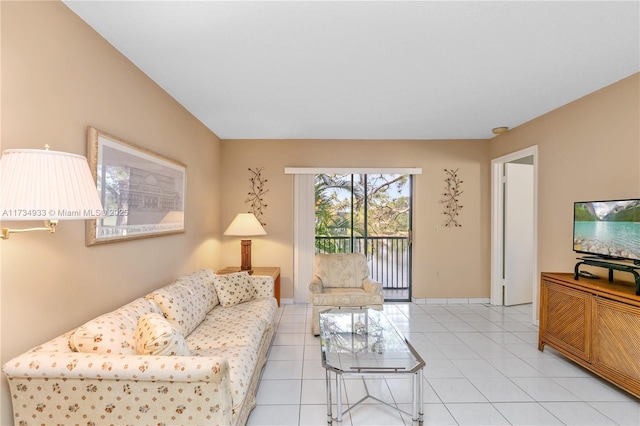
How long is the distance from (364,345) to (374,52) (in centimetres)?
212

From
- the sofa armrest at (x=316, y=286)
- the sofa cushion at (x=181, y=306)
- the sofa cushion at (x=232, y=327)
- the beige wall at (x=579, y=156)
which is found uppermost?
the beige wall at (x=579, y=156)

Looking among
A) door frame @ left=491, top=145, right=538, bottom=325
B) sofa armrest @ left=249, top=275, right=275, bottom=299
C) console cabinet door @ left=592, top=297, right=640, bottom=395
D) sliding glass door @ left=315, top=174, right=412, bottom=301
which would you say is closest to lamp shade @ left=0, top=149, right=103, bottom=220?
sofa armrest @ left=249, top=275, right=275, bottom=299

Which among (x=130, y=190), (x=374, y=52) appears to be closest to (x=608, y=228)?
(x=374, y=52)

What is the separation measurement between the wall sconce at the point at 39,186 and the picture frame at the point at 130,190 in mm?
147

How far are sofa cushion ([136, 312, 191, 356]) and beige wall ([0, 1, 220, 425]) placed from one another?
472 millimetres

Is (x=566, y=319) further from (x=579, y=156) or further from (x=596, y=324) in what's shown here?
(x=579, y=156)

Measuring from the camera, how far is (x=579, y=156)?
9.84 ft

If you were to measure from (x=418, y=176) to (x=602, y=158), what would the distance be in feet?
7.10

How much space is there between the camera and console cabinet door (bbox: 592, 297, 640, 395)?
2.08m

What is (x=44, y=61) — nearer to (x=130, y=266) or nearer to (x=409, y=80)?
(x=130, y=266)

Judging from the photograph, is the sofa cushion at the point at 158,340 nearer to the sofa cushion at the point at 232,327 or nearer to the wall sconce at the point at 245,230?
the sofa cushion at the point at 232,327

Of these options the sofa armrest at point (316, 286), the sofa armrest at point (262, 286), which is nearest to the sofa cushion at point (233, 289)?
the sofa armrest at point (262, 286)

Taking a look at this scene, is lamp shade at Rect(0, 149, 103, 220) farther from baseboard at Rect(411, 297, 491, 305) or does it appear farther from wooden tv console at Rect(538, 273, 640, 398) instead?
baseboard at Rect(411, 297, 491, 305)

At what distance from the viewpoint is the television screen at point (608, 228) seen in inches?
90.2
